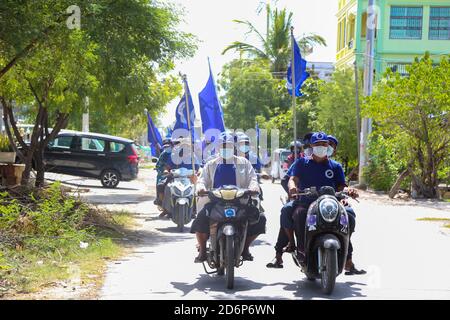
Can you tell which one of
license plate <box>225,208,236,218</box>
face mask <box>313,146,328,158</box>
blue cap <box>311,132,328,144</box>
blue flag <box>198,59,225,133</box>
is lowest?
license plate <box>225,208,236,218</box>

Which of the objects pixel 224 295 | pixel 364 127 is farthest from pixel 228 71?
pixel 224 295

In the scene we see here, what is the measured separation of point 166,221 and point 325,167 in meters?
8.53

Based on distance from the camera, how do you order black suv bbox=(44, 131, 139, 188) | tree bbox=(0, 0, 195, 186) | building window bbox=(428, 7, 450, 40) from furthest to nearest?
1. building window bbox=(428, 7, 450, 40)
2. black suv bbox=(44, 131, 139, 188)
3. tree bbox=(0, 0, 195, 186)

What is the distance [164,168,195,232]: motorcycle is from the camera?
1462 centimetres

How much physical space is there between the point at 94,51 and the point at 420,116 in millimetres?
14852

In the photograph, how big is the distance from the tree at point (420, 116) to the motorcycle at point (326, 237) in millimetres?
17824

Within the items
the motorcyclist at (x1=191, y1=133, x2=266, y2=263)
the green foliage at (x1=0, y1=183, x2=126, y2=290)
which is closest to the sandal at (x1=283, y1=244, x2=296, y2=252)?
the motorcyclist at (x1=191, y1=133, x2=266, y2=263)

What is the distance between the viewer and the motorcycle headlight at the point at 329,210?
8.03 meters

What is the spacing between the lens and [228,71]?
186 ft

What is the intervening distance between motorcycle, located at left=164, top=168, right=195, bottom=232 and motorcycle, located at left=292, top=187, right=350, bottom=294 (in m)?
6.52

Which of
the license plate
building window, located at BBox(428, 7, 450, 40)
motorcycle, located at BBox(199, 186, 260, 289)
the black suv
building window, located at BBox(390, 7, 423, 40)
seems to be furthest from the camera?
building window, located at BBox(390, 7, 423, 40)

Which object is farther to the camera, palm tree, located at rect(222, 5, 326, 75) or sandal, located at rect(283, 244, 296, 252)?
palm tree, located at rect(222, 5, 326, 75)

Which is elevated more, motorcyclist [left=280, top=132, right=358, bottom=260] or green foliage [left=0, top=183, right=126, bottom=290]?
motorcyclist [left=280, top=132, right=358, bottom=260]

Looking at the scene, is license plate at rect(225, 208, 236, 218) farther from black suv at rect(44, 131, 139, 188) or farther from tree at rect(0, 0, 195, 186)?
black suv at rect(44, 131, 139, 188)
